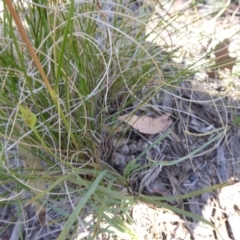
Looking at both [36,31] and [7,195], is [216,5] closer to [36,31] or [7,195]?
[36,31]

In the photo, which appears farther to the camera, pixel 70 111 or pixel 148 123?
pixel 148 123

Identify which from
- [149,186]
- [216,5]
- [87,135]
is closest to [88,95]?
[87,135]

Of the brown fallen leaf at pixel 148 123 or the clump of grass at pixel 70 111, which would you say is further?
the brown fallen leaf at pixel 148 123

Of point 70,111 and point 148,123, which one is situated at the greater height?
point 70,111
